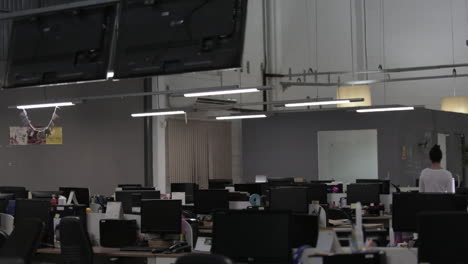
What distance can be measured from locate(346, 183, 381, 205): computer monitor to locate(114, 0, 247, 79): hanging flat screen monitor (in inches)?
291

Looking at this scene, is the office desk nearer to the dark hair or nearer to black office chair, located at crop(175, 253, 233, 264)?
the dark hair

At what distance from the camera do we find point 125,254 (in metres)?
8.65

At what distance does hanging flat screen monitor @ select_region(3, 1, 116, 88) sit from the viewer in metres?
6.89

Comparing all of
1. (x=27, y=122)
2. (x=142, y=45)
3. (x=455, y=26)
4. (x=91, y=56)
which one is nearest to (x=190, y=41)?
(x=142, y=45)

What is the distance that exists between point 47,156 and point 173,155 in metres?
3.21

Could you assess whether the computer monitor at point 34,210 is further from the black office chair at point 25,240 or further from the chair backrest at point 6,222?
the black office chair at point 25,240

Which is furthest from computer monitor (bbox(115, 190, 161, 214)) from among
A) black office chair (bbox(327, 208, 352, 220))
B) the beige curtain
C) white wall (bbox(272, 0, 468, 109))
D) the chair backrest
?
white wall (bbox(272, 0, 468, 109))

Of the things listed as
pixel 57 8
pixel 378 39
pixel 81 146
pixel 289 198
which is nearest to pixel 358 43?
pixel 378 39

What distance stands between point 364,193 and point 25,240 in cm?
694

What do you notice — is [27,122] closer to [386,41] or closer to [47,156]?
[47,156]

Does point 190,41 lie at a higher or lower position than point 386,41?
lower

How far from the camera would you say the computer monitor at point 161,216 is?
29.7ft

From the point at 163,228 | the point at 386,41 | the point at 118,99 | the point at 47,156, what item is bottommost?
the point at 163,228

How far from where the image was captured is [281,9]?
2011 centimetres
